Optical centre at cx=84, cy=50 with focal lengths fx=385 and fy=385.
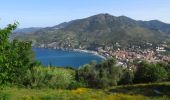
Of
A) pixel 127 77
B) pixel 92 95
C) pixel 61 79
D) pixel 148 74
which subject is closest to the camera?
pixel 92 95

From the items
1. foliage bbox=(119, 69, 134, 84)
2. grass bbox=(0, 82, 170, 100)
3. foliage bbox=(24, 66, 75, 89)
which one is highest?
grass bbox=(0, 82, 170, 100)

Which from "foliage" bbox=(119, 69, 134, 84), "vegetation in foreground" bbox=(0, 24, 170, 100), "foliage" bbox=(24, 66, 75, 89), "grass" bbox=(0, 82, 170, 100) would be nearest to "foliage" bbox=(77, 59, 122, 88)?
"vegetation in foreground" bbox=(0, 24, 170, 100)

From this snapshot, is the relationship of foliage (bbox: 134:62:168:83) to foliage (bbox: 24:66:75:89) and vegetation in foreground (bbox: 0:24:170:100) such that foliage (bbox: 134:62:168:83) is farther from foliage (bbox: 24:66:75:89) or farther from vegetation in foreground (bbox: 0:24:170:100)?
foliage (bbox: 24:66:75:89)

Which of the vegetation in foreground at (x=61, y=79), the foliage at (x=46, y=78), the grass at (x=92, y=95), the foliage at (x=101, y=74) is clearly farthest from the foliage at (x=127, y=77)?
the grass at (x=92, y=95)

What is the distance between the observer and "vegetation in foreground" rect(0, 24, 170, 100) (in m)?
19.0

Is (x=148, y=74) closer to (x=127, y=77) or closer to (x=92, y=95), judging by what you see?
(x=127, y=77)

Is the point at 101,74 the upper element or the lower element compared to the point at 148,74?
lower

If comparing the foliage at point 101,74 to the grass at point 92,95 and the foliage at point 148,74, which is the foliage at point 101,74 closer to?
the foliage at point 148,74

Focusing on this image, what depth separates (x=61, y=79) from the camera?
50.7 metres

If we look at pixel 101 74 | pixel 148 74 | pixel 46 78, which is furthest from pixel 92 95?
pixel 101 74

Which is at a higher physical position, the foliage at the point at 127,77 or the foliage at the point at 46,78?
the foliage at the point at 46,78

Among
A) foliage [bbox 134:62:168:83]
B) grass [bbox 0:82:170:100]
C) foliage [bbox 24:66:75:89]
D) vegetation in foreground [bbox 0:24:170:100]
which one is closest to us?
→ vegetation in foreground [bbox 0:24:170:100]

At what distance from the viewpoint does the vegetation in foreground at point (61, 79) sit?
19016mm

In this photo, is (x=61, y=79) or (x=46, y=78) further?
(x=61, y=79)
